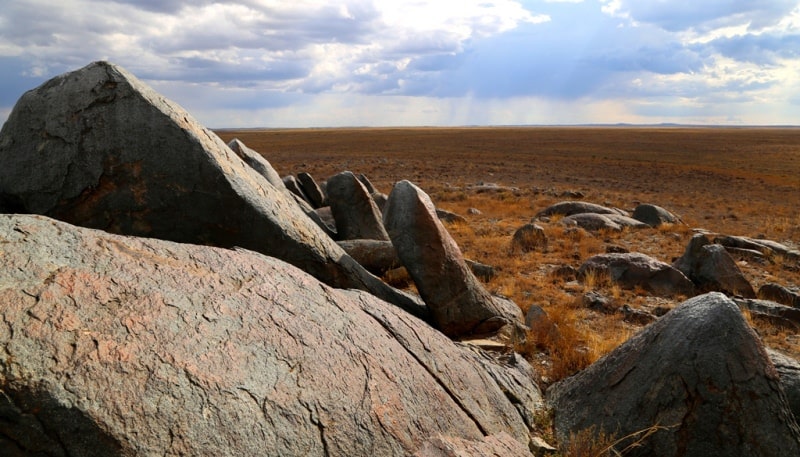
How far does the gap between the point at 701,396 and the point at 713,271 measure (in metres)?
7.65

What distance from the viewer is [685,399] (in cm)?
509

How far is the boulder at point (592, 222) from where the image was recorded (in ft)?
59.1

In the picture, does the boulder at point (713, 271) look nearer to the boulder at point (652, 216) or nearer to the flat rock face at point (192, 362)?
the boulder at point (652, 216)

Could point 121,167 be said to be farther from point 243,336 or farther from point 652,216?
point 652,216

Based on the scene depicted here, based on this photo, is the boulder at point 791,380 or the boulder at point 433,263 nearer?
the boulder at point 791,380

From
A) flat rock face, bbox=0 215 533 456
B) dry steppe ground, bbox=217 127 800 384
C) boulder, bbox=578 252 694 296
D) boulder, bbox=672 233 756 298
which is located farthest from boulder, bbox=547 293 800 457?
boulder, bbox=672 233 756 298

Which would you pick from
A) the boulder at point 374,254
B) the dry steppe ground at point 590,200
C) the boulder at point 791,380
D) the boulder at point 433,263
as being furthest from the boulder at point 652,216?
the boulder at point 791,380

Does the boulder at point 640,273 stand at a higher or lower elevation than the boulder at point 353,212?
lower

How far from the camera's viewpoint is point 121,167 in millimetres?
6391

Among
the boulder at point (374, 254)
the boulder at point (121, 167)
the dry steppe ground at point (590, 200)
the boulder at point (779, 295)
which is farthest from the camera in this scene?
the boulder at point (779, 295)


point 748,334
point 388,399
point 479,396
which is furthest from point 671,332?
point 388,399

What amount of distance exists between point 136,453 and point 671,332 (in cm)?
479

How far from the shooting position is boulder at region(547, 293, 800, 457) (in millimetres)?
4926

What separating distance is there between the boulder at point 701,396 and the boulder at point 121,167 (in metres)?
4.31
